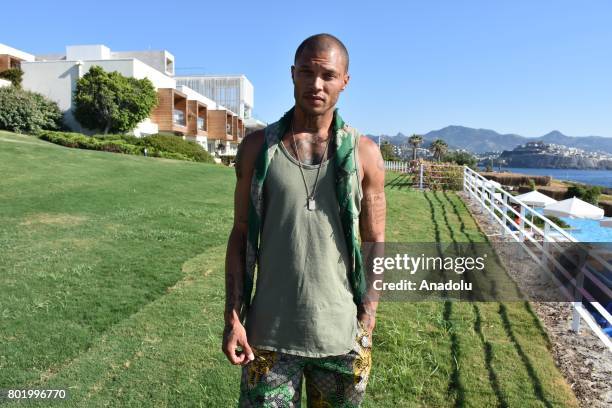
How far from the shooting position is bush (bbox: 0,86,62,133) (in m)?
27.2

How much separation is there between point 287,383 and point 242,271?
48 centimetres

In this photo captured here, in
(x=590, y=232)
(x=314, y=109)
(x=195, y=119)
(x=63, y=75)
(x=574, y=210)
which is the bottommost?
(x=590, y=232)

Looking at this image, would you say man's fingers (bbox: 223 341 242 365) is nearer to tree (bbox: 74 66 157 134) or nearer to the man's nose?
the man's nose

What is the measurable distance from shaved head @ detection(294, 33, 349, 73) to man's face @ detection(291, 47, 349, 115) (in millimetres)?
11

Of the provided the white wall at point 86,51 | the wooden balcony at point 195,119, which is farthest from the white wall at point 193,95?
the white wall at point 86,51

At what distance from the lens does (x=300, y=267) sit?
1743 millimetres

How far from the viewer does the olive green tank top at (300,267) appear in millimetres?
1740

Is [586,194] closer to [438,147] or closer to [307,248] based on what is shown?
[438,147]

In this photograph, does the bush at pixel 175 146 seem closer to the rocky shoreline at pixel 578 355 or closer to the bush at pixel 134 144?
the bush at pixel 134 144

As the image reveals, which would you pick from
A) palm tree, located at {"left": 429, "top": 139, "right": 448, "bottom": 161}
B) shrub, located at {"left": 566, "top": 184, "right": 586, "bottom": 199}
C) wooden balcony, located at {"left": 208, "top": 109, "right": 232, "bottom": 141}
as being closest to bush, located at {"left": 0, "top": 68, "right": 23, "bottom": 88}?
wooden balcony, located at {"left": 208, "top": 109, "right": 232, "bottom": 141}

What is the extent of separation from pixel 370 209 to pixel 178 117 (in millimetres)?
41751

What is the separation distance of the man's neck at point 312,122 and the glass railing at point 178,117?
129ft
